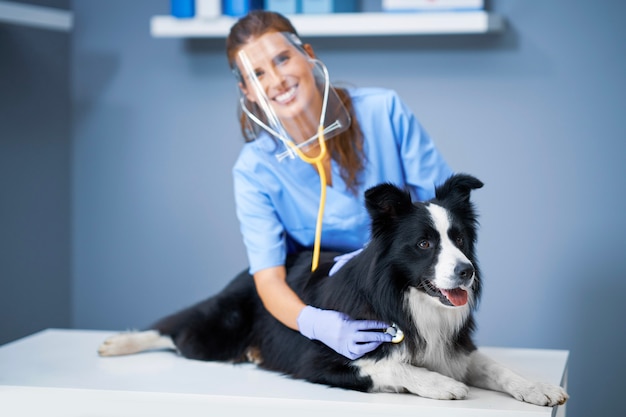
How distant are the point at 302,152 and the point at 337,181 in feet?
0.44

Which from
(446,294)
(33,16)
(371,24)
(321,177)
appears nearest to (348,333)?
(446,294)

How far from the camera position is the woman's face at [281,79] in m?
1.97

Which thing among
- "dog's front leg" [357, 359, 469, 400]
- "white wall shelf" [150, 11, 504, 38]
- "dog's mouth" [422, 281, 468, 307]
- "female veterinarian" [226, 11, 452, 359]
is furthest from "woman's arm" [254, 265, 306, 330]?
"white wall shelf" [150, 11, 504, 38]

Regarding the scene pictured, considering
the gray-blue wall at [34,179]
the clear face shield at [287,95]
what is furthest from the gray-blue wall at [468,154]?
the clear face shield at [287,95]

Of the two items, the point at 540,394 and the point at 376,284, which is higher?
the point at 376,284

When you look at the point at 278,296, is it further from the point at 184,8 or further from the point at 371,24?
the point at 184,8

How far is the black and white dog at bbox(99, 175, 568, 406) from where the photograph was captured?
156 cm

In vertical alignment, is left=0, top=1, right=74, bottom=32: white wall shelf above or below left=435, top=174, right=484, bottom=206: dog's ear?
above

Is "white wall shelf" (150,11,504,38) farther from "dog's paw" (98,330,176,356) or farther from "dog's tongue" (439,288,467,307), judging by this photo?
"dog's tongue" (439,288,467,307)

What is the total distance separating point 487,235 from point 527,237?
0.46 feet

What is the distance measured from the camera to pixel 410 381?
5.18 ft

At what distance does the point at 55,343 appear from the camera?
2.18 metres

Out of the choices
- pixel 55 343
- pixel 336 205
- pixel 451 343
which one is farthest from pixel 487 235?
pixel 55 343

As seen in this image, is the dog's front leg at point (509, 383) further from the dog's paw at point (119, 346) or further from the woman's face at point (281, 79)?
the dog's paw at point (119, 346)
